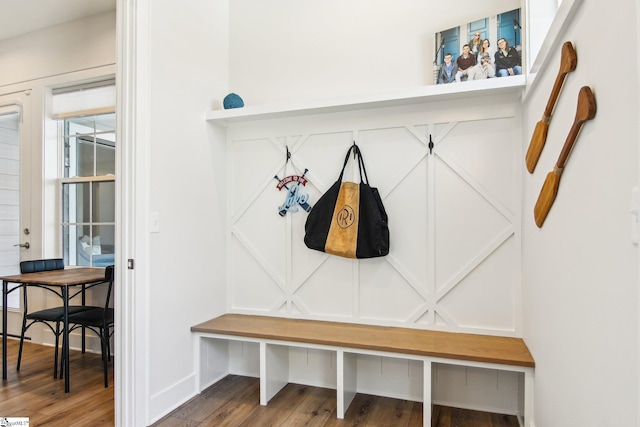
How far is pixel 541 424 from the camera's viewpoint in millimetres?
1811

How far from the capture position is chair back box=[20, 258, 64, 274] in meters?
2.99

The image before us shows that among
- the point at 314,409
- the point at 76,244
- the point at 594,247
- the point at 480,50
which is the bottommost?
the point at 314,409

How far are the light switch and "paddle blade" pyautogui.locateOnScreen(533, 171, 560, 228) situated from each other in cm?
204

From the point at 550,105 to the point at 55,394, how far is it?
3315 millimetres

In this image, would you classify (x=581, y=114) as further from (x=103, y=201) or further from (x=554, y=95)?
(x=103, y=201)

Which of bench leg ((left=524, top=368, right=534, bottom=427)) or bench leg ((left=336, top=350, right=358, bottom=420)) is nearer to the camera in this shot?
bench leg ((left=524, top=368, right=534, bottom=427))

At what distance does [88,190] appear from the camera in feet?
11.6

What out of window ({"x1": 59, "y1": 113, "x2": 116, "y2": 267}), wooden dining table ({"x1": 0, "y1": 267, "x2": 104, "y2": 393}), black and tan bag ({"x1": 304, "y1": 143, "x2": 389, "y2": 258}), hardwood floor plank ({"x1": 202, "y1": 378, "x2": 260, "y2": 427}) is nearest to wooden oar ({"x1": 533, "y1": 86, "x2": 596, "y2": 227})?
black and tan bag ({"x1": 304, "y1": 143, "x2": 389, "y2": 258})

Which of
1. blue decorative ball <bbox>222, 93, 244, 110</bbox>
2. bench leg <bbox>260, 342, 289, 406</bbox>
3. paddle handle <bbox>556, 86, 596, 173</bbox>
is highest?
blue decorative ball <bbox>222, 93, 244, 110</bbox>

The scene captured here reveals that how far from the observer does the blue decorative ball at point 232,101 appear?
2.80 metres

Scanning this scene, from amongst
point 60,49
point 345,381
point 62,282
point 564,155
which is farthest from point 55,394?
point 564,155

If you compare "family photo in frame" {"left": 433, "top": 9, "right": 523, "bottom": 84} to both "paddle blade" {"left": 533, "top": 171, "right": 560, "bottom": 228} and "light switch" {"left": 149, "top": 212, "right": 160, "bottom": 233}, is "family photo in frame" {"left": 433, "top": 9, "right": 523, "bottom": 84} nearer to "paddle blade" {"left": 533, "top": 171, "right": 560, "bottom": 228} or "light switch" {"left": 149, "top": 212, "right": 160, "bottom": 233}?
"paddle blade" {"left": 533, "top": 171, "right": 560, "bottom": 228}

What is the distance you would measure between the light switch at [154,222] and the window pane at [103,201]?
140 centimetres

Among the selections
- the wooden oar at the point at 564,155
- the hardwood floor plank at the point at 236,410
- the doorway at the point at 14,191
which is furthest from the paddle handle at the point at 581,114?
the doorway at the point at 14,191
